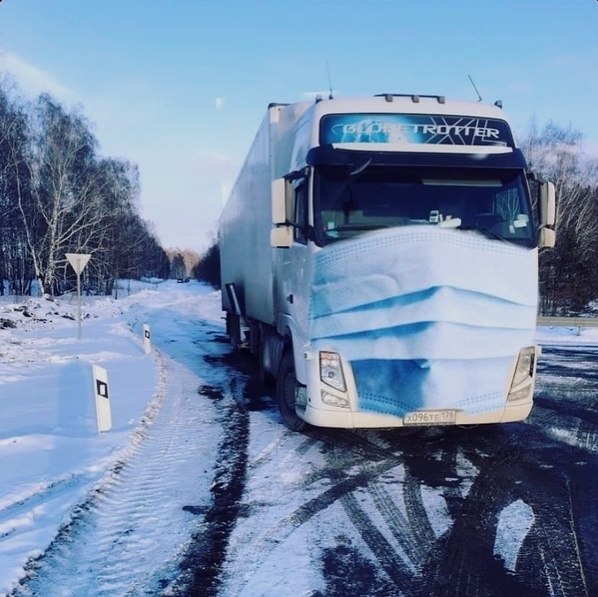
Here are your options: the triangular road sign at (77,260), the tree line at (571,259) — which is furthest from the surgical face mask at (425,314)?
the tree line at (571,259)

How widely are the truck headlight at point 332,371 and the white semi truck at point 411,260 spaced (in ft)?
0.03

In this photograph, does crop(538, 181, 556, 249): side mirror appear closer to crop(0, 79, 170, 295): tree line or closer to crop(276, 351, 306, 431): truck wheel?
crop(276, 351, 306, 431): truck wheel

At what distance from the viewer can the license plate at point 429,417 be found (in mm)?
4957

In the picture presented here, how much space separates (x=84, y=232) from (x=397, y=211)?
3486cm

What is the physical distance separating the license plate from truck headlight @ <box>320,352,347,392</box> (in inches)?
26.7

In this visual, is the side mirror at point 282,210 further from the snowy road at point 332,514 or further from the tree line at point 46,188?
the tree line at point 46,188

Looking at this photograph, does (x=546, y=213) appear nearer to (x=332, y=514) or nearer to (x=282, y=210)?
(x=282, y=210)

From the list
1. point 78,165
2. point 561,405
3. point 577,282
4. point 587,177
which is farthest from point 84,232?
point 587,177

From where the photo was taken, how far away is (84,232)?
3603cm

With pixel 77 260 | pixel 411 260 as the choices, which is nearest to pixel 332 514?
pixel 411 260

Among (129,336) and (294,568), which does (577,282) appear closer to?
(129,336)

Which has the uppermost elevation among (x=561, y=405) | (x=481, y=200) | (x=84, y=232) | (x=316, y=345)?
(x=84, y=232)

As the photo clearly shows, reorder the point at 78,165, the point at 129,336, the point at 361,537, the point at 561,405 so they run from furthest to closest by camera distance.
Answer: the point at 78,165 → the point at 129,336 → the point at 561,405 → the point at 361,537

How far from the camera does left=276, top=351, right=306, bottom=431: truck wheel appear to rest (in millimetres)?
6321
